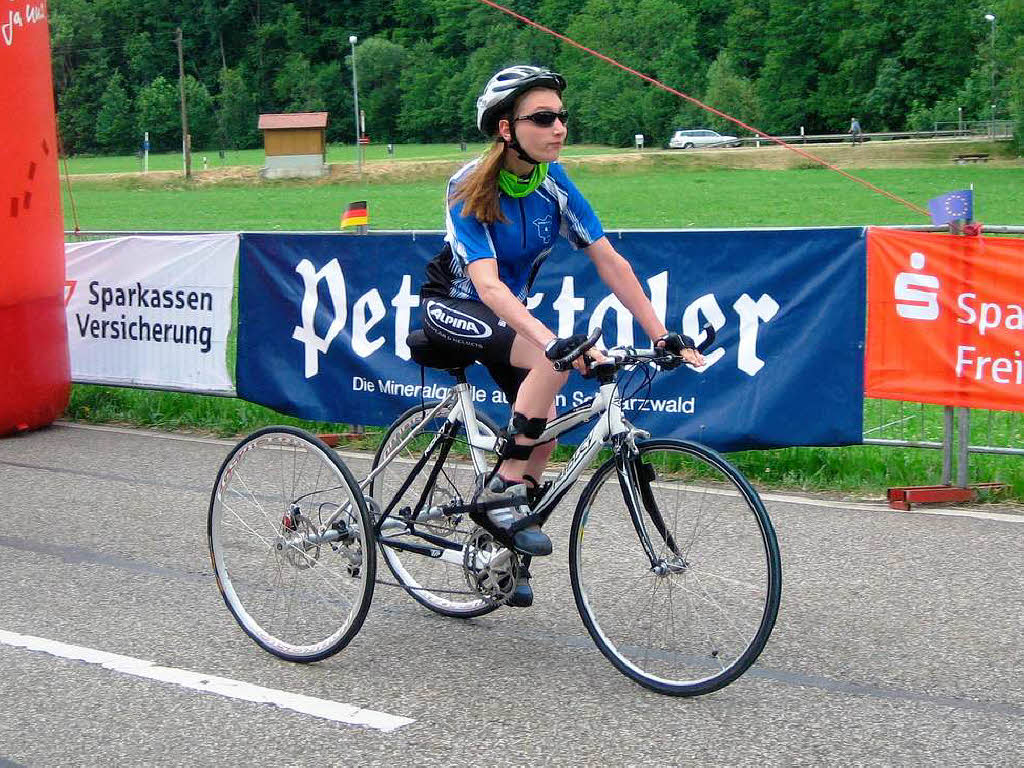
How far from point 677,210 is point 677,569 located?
4279cm

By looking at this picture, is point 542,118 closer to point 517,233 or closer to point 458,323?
point 517,233

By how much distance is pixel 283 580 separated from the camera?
511cm

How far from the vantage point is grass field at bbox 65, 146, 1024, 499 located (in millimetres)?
8055

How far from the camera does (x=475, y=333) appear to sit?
465 cm

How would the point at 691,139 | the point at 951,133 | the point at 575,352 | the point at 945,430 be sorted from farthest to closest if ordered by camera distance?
the point at 691,139
the point at 951,133
the point at 945,430
the point at 575,352

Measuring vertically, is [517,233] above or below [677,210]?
above

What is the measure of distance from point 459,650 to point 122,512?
10.3 feet

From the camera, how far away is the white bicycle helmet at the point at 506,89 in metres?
4.39

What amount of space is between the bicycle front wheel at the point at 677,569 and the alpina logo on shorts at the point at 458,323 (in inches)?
26.2

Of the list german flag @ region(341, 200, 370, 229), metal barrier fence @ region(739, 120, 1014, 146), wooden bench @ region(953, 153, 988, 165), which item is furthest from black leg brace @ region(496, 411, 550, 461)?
metal barrier fence @ region(739, 120, 1014, 146)

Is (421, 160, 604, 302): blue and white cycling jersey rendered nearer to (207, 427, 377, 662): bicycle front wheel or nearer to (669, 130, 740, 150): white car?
(207, 427, 377, 662): bicycle front wheel

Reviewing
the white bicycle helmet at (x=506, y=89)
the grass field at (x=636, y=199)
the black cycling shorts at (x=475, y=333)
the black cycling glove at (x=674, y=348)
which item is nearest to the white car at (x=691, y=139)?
the grass field at (x=636, y=199)

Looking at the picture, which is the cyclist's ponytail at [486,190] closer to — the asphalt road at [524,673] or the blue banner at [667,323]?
the asphalt road at [524,673]

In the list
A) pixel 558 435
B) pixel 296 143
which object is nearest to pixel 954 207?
pixel 558 435
